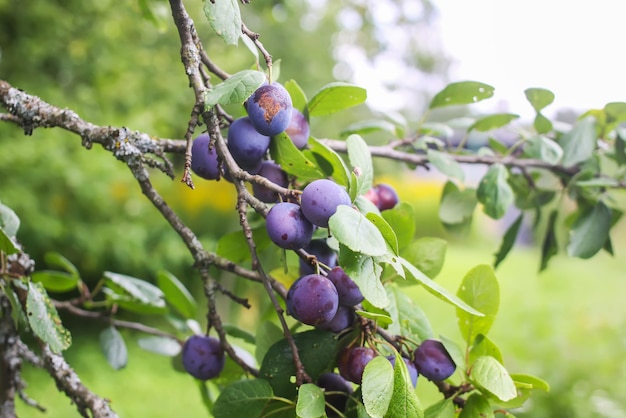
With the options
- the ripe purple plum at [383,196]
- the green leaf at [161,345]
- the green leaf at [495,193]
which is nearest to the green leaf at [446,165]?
the green leaf at [495,193]

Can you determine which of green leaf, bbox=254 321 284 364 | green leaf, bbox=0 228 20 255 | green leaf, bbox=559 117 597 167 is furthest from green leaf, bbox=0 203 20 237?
green leaf, bbox=559 117 597 167

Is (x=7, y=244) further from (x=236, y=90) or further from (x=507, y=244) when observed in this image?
(x=507, y=244)

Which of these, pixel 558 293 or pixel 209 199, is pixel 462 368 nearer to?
pixel 209 199

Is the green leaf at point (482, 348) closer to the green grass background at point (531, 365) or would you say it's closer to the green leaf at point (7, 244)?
the green leaf at point (7, 244)

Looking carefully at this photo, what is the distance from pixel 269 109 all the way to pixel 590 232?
589mm

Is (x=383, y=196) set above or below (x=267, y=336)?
above

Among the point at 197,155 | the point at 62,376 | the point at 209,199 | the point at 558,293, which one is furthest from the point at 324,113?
the point at 558,293

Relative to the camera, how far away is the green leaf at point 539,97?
0.87 meters

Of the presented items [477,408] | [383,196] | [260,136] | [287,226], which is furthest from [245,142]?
[477,408]

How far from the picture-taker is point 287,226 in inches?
19.3

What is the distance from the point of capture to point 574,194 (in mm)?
942

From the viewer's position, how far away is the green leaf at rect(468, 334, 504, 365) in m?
0.58

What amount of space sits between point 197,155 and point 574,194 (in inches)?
24.6

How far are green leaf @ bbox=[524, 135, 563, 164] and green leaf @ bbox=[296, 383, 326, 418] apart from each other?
565 mm
